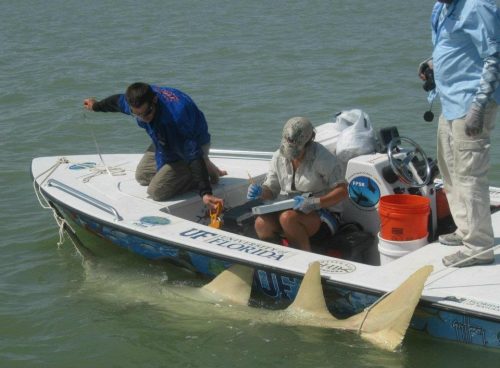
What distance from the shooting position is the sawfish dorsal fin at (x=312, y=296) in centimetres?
537

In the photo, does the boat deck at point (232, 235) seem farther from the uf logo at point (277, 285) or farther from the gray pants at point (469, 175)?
the gray pants at point (469, 175)

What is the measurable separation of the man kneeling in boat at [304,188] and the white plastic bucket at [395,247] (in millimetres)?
496

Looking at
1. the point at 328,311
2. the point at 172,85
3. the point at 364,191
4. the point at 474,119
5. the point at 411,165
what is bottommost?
the point at 172,85

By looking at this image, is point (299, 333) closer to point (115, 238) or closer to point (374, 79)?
point (115, 238)

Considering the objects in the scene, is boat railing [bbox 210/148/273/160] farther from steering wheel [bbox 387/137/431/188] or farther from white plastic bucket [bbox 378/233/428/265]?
white plastic bucket [bbox 378/233/428/265]

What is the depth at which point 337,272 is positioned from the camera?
5.45 meters

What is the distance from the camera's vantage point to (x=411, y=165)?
6.12 meters

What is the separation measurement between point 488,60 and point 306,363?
217cm

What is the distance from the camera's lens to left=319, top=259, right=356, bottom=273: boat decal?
18.0ft

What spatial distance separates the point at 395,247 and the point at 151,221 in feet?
6.09

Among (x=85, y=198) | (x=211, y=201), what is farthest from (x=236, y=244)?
(x=85, y=198)

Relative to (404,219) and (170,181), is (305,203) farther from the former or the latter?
(170,181)

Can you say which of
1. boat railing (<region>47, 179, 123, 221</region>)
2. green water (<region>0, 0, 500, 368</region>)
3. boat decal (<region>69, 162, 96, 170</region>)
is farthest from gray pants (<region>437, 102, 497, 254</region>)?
boat decal (<region>69, 162, 96, 170</region>)

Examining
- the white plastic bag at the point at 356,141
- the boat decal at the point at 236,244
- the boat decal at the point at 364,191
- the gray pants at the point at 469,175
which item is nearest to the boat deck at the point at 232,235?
the boat decal at the point at 236,244
